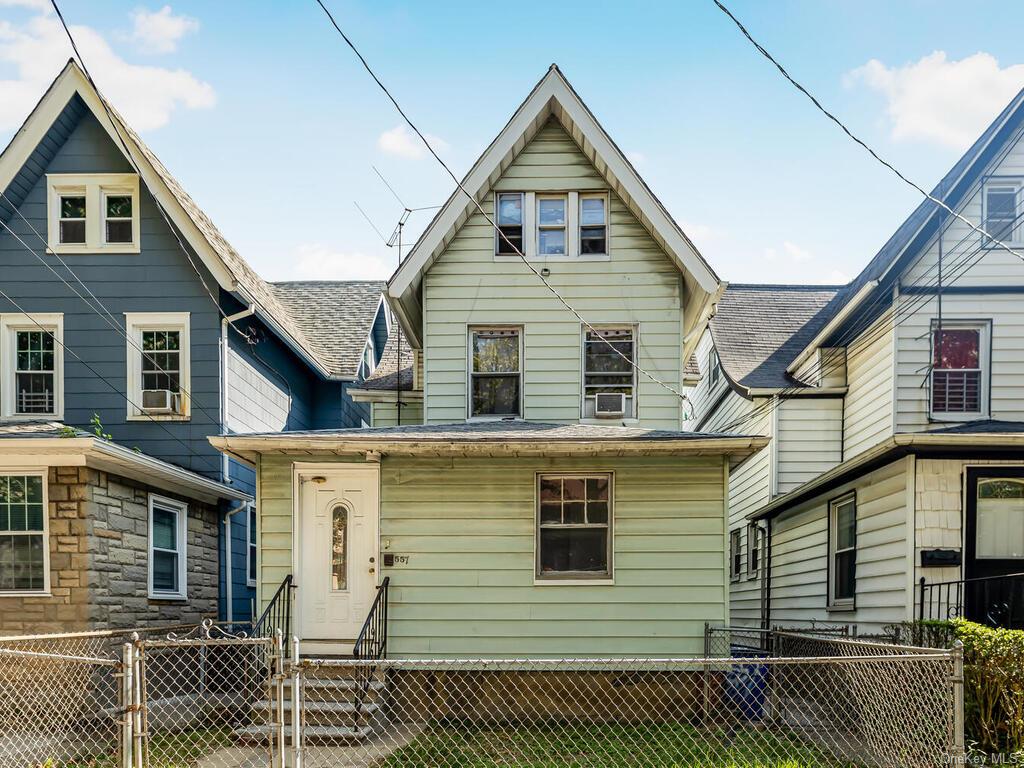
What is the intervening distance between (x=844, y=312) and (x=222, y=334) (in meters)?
9.54

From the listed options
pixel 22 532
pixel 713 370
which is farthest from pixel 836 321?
pixel 22 532

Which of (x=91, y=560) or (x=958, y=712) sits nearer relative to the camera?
(x=958, y=712)

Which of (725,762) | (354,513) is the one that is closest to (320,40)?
(354,513)

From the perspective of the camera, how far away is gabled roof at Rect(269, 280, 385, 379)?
17.1m

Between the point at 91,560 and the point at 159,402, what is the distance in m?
3.01

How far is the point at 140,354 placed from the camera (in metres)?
12.6

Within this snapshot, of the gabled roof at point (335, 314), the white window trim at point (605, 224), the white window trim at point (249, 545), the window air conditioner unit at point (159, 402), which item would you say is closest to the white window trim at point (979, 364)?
the white window trim at point (605, 224)

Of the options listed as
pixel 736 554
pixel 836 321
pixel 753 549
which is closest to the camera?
pixel 836 321

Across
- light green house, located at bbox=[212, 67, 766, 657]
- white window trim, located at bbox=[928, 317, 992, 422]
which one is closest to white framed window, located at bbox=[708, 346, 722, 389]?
white window trim, located at bbox=[928, 317, 992, 422]

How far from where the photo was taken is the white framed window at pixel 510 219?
1192cm

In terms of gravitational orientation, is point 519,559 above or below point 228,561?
above

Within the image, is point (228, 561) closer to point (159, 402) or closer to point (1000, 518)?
point (159, 402)

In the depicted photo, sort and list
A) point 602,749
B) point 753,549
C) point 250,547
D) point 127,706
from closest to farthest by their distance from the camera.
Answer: point 127,706, point 602,749, point 250,547, point 753,549

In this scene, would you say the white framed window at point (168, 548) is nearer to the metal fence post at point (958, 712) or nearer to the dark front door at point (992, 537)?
the metal fence post at point (958, 712)
